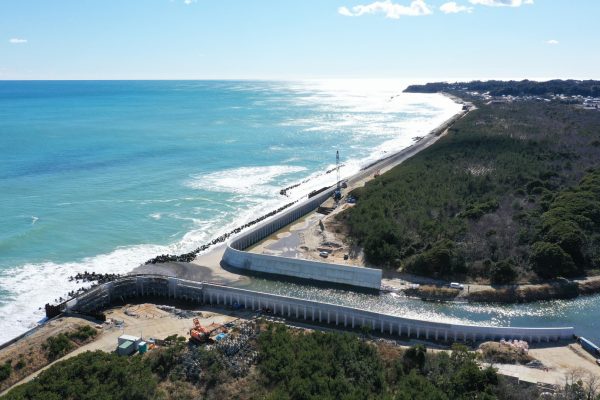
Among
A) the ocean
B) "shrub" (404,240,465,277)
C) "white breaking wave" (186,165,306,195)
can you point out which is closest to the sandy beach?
the ocean

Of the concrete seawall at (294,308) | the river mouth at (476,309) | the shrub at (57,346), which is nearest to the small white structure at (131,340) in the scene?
the shrub at (57,346)

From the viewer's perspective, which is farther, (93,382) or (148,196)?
(148,196)

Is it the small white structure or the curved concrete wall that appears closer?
the small white structure

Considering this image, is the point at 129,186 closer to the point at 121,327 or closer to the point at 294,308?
the point at 121,327

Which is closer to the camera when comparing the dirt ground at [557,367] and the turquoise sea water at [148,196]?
the dirt ground at [557,367]

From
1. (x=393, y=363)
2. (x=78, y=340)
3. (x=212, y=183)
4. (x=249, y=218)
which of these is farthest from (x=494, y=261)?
(x=212, y=183)

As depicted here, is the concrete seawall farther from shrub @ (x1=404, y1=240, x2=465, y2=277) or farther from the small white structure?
shrub @ (x1=404, y1=240, x2=465, y2=277)

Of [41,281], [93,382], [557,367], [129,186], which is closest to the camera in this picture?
[93,382]

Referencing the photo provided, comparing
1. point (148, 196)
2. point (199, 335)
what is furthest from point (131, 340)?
point (148, 196)

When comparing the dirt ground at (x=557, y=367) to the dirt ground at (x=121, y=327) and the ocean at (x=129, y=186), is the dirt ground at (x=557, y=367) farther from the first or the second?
the ocean at (x=129, y=186)
